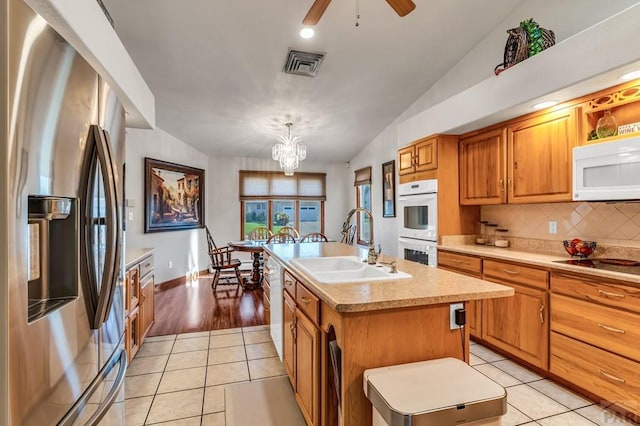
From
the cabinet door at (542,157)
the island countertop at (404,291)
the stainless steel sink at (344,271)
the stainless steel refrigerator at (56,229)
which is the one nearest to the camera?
the stainless steel refrigerator at (56,229)

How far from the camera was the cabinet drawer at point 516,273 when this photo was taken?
2.46 m

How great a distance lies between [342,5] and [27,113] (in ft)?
9.15

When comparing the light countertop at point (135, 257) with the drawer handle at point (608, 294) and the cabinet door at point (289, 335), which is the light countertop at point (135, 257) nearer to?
the cabinet door at point (289, 335)

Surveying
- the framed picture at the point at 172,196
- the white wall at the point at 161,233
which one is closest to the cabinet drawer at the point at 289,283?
the white wall at the point at 161,233

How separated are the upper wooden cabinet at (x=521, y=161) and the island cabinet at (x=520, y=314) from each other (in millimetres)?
680

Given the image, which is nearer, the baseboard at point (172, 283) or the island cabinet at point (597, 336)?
the island cabinet at point (597, 336)

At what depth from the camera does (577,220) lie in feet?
9.11

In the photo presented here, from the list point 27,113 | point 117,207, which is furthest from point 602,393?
point 27,113

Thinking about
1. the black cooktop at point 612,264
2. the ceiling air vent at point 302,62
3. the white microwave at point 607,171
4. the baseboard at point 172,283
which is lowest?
the baseboard at point 172,283

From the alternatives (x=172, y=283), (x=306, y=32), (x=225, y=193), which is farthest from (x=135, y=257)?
(x=225, y=193)

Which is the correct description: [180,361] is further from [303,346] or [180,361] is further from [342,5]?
[342,5]

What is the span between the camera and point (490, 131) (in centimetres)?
328

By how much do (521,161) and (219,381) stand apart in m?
3.18

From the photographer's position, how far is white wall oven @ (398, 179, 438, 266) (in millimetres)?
3682
